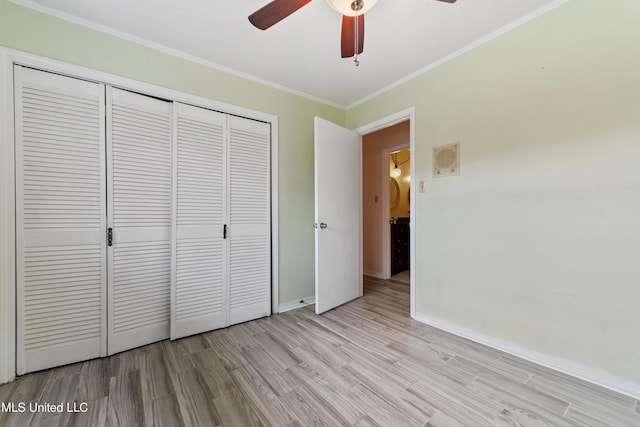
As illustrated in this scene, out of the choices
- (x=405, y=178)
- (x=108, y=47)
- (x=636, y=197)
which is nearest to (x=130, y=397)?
(x=108, y=47)

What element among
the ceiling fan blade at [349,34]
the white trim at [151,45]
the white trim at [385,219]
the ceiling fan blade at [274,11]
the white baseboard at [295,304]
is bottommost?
the white baseboard at [295,304]

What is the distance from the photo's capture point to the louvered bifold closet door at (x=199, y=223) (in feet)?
6.86

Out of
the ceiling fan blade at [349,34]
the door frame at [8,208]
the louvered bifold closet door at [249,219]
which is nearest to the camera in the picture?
the ceiling fan blade at [349,34]

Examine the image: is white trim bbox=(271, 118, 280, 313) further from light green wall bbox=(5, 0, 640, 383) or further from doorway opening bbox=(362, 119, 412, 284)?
doorway opening bbox=(362, 119, 412, 284)

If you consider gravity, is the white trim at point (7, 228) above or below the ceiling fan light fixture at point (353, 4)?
below

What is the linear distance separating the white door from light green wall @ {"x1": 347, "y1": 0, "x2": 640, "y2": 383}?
0.92 metres

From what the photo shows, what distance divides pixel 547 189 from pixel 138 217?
3.02 m

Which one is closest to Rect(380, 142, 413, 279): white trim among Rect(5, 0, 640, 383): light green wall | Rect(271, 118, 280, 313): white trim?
Rect(5, 0, 640, 383): light green wall

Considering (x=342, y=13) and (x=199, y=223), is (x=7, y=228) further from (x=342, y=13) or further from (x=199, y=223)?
(x=342, y=13)

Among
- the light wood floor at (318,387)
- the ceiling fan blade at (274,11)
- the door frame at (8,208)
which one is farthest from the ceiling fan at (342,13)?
the light wood floor at (318,387)

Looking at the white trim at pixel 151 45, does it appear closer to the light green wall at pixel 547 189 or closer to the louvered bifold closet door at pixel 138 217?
the louvered bifold closet door at pixel 138 217

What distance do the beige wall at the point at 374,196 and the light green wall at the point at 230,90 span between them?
3.58 feet

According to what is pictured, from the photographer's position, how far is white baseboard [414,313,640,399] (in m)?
1.42

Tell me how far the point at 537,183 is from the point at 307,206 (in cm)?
203
